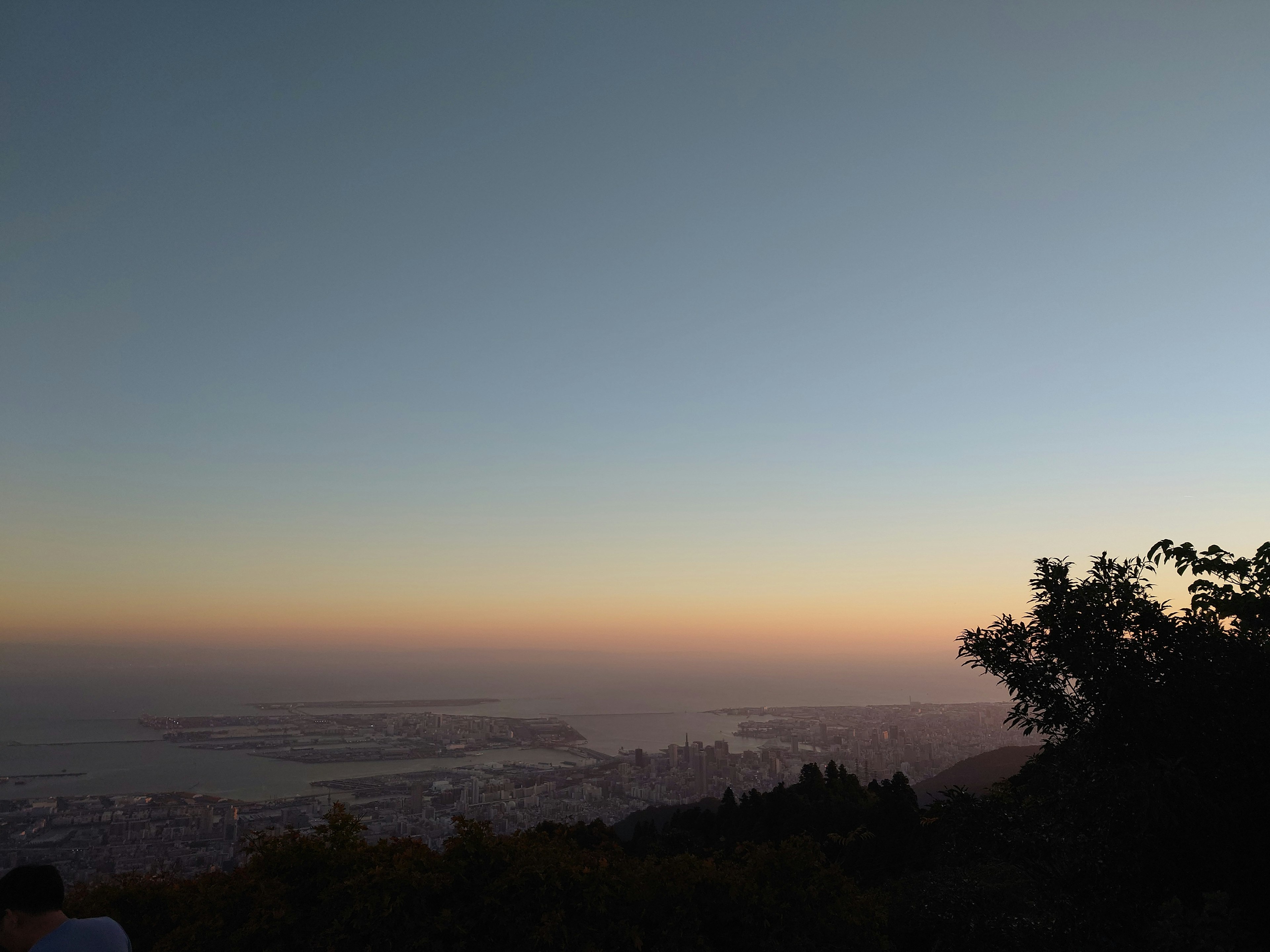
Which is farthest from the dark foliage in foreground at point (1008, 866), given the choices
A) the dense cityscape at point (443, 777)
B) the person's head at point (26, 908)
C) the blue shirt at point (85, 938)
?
the person's head at point (26, 908)

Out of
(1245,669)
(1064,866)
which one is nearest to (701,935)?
(1064,866)

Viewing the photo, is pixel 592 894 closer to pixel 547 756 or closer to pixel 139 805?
pixel 139 805

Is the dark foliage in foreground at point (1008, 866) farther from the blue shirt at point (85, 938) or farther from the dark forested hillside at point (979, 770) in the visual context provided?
the dark forested hillside at point (979, 770)

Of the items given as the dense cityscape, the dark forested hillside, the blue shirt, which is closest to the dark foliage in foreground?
the dense cityscape

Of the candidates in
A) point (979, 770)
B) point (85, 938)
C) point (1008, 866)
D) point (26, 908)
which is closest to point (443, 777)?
point (1008, 866)

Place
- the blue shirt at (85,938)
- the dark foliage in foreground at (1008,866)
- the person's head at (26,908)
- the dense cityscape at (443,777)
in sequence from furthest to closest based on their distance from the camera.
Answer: the dense cityscape at (443,777), the dark foliage in foreground at (1008,866), the person's head at (26,908), the blue shirt at (85,938)
